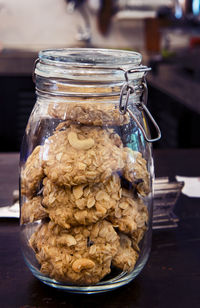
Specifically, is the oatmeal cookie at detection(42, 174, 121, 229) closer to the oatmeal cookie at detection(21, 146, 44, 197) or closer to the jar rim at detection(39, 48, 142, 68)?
the oatmeal cookie at detection(21, 146, 44, 197)

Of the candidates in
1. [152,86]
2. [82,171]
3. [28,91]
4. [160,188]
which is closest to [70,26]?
[28,91]

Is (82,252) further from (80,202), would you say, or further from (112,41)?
(112,41)

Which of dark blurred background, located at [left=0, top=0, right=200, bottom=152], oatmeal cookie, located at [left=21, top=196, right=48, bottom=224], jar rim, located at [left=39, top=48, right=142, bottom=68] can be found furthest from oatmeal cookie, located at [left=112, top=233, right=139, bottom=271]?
dark blurred background, located at [left=0, top=0, right=200, bottom=152]

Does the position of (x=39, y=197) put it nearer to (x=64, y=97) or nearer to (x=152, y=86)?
(x=64, y=97)

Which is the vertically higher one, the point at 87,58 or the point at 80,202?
the point at 87,58

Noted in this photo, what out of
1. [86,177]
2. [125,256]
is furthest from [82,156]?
[125,256]

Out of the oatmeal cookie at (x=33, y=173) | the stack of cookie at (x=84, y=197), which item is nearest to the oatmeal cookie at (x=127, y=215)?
the stack of cookie at (x=84, y=197)

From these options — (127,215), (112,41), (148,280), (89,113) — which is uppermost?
(89,113)
